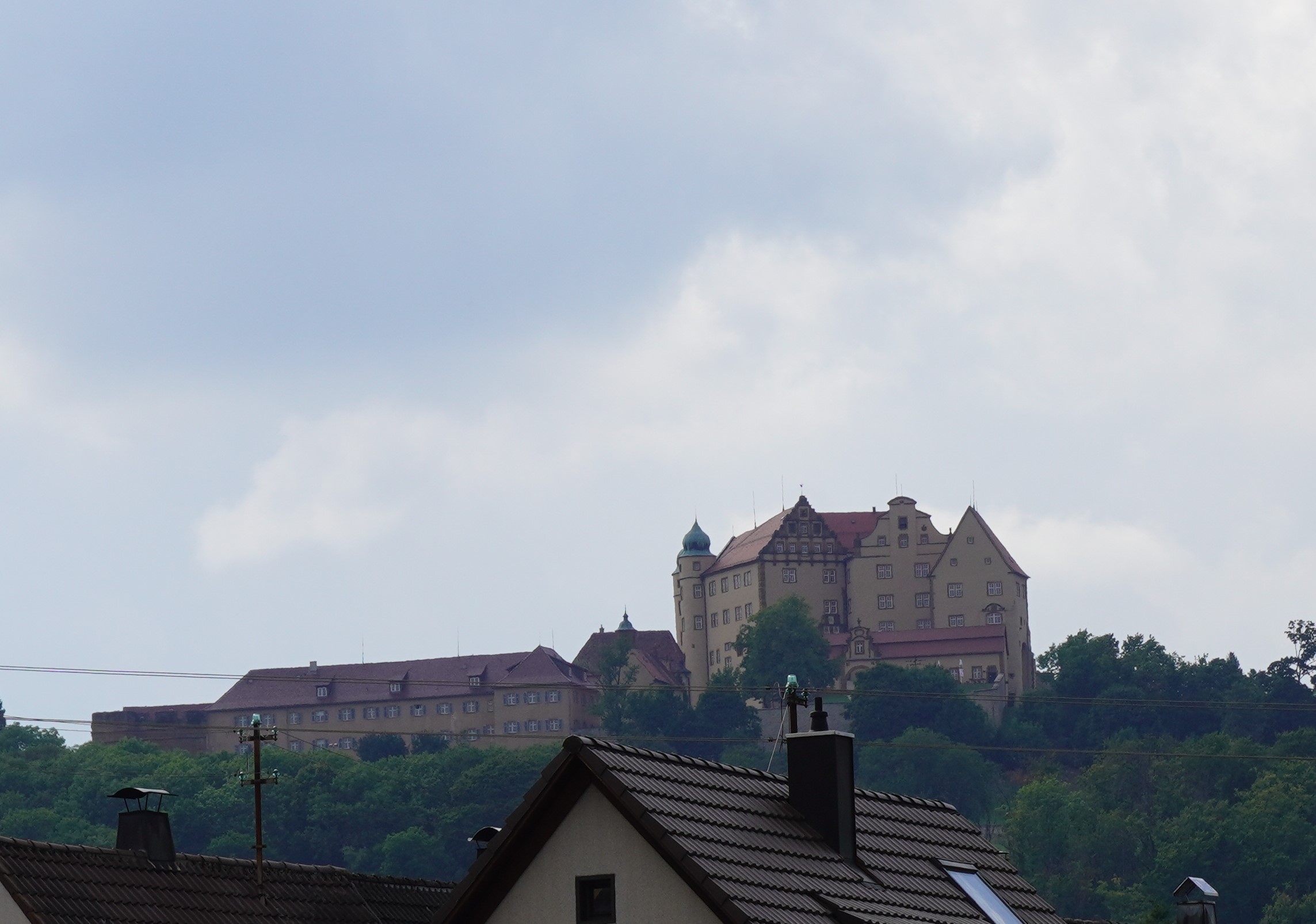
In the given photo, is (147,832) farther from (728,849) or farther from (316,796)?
(316,796)

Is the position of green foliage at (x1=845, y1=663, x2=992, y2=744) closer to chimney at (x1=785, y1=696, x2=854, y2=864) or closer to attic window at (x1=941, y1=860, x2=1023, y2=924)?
attic window at (x1=941, y1=860, x2=1023, y2=924)

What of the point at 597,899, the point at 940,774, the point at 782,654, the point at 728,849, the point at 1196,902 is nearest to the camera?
the point at 728,849

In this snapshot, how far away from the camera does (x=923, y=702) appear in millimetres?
198000

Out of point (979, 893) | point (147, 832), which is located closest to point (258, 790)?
point (147, 832)

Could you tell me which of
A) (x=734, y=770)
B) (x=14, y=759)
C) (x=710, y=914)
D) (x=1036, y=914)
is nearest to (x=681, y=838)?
(x=710, y=914)

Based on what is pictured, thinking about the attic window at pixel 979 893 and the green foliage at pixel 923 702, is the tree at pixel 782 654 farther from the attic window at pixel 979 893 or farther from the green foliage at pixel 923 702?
the attic window at pixel 979 893

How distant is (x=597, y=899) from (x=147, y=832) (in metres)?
6.61

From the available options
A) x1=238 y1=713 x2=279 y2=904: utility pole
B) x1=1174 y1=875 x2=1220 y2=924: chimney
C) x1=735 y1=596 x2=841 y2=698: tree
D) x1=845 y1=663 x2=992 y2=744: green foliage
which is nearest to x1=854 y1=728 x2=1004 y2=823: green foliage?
x1=845 y1=663 x2=992 y2=744: green foliage

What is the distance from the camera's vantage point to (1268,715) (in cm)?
19888

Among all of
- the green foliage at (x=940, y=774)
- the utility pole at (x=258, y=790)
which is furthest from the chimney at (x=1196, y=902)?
the green foliage at (x=940, y=774)

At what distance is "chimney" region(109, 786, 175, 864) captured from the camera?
22422 mm

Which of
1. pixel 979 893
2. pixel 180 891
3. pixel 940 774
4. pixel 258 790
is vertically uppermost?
pixel 940 774

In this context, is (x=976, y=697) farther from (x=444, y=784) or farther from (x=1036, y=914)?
(x=1036, y=914)

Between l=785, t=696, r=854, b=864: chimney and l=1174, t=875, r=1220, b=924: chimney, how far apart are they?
9.95m
